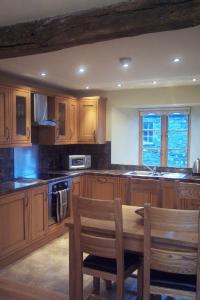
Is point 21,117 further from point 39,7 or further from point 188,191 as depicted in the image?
point 188,191

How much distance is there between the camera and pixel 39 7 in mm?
2098

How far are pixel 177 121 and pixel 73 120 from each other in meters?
1.84

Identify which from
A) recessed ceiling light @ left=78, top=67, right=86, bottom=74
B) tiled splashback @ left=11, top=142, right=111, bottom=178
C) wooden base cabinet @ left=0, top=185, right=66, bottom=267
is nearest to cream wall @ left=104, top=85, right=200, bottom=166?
tiled splashback @ left=11, top=142, right=111, bottom=178

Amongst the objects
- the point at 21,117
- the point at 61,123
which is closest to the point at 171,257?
the point at 21,117

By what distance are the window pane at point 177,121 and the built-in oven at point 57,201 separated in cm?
213

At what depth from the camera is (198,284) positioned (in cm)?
194

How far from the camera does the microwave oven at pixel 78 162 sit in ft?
17.3

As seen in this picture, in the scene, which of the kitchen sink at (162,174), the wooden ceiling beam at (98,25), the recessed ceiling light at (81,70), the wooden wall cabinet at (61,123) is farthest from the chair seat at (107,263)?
the wooden wall cabinet at (61,123)

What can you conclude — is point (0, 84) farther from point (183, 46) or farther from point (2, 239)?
point (183, 46)

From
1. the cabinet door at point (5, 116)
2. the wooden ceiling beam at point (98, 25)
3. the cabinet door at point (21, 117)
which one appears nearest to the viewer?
the wooden ceiling beam at point (98, 25)

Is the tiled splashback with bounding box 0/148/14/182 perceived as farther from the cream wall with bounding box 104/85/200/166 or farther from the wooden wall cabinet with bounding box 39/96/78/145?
the cream wall with bounding box 104/85/200/166

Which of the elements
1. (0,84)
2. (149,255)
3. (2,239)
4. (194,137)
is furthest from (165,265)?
(194,137)

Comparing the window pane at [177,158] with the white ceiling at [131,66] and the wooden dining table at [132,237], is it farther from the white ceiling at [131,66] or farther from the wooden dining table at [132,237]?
the wooden dining table at [132,237]

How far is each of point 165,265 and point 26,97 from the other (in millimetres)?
2992
